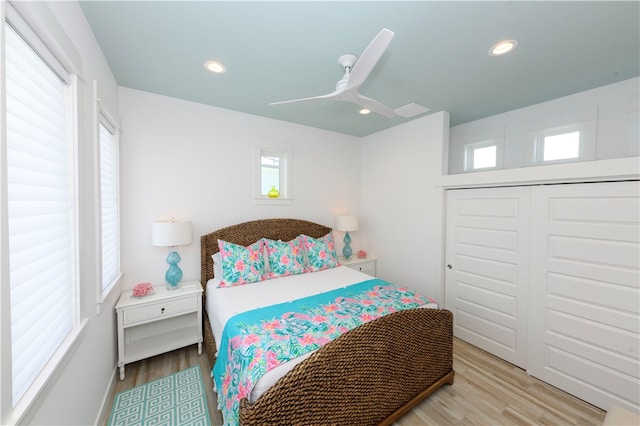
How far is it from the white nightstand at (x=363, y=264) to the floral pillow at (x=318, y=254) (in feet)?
1.48

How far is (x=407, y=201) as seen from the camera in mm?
3553

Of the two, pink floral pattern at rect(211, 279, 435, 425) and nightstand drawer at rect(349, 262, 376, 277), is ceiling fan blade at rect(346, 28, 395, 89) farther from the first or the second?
nightstand drawer at rect(349, 262, 376, 277)

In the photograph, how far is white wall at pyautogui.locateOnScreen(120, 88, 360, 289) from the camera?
8.54 ft

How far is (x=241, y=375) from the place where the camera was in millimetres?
1462

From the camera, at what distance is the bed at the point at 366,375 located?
1285 millimetres

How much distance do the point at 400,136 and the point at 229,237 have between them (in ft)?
9.03

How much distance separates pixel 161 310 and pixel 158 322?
0.42 meters

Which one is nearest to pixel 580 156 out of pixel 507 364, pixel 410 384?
pixel 507 364

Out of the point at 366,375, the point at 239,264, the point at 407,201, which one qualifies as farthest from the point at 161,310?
the point at 407,201

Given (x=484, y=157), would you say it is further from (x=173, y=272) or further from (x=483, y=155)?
(x=173, y=272)

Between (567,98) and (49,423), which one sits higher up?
(567,98)

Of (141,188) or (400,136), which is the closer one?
(141,188)

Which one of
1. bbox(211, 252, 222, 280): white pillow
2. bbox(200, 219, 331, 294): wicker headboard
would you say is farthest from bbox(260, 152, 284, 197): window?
bbox(211, 252, 222, 280): white pillow

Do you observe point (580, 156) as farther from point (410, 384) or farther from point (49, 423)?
point (49, 423)
